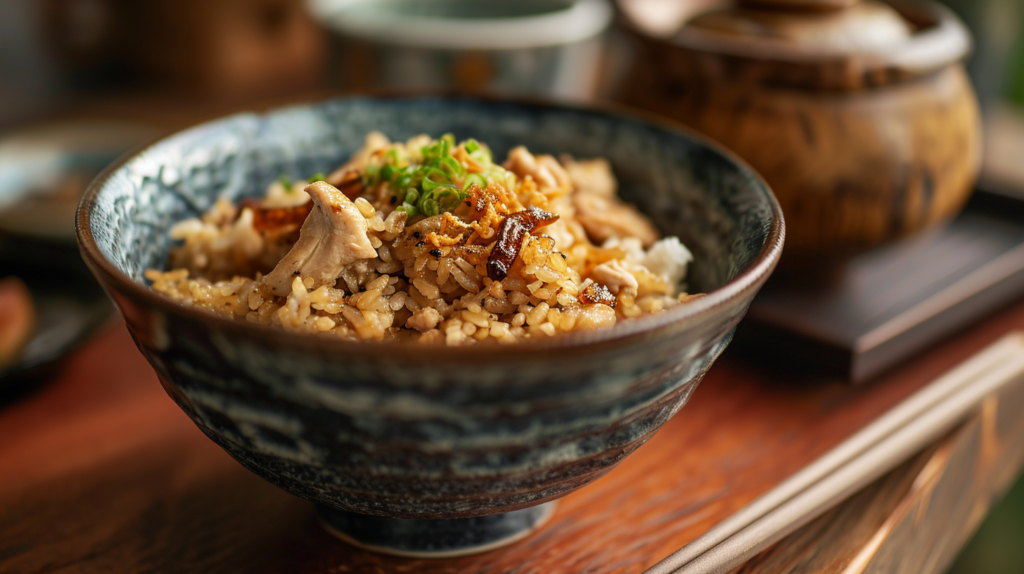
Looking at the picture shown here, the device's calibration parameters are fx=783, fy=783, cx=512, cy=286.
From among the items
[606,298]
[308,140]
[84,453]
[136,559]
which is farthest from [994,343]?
[84,453]

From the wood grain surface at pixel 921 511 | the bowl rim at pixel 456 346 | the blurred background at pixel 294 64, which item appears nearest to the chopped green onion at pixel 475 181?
the bowl rim at pixel 456 346

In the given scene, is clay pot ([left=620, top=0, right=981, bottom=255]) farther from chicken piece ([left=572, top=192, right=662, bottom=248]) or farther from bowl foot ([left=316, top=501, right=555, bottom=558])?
bowl foot ([left=316, top=501, right=555, bottom=558])

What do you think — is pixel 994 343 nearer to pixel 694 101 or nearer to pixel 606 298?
pixel 694 101

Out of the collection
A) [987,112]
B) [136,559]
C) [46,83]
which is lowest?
[46,83]

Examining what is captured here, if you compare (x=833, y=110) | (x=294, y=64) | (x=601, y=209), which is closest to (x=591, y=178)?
(x=601, y=209)

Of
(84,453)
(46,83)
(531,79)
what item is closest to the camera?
(84,453)

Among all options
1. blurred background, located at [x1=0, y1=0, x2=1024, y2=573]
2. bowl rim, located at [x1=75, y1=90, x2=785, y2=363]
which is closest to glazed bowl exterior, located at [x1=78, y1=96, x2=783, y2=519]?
bowl rim, located at [x1=75, y1=90, x2=785, y2=363]

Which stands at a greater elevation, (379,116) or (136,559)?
(379,116)
